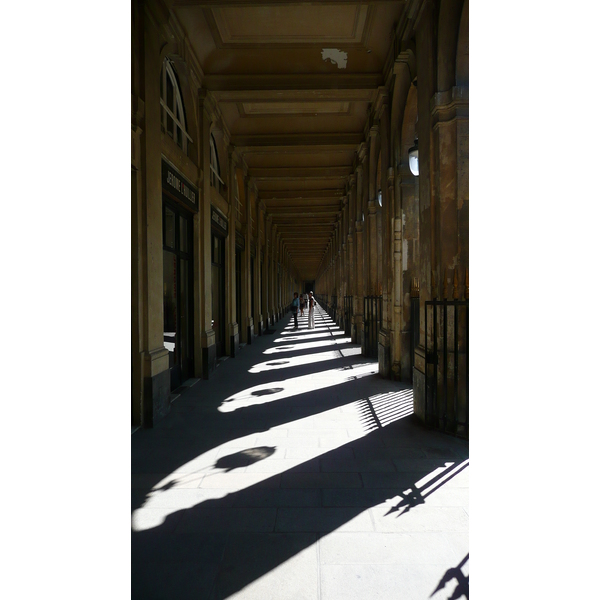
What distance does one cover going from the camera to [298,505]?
3.35 metres

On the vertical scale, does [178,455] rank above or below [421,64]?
below

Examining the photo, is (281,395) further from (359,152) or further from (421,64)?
(359,152)

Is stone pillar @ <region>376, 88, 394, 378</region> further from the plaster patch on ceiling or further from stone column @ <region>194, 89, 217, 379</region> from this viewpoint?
stone column @ <region>194, 89, 217, 379</region>

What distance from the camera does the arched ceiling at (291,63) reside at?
753 cm

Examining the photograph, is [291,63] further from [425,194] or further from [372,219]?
[425,194]

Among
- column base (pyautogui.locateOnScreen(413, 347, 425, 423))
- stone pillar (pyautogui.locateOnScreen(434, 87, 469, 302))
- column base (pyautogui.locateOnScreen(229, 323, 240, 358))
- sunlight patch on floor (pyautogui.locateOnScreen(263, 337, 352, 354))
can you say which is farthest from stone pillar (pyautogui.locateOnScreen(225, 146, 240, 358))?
stone pillar (pyautogui.locateOnScreen(434, 87, 469, 302))

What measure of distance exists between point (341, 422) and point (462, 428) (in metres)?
1.52

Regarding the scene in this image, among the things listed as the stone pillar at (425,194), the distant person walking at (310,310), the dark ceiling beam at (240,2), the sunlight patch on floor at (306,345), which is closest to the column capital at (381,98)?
the dark ceiling beam at (240,2)

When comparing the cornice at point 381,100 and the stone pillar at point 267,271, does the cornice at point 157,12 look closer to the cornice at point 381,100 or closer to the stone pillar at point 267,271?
the cornice at point 381,100

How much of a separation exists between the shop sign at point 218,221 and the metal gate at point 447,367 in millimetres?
6698

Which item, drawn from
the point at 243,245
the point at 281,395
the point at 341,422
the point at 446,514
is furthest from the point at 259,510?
the point at 243,245

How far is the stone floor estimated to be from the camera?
248 cm

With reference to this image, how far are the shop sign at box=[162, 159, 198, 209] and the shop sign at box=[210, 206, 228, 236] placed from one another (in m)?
1.61

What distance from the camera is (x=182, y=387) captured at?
7934 millimetres
